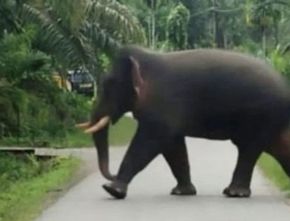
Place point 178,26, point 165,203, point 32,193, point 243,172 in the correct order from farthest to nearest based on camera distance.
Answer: point 178,26
point 32,193
point 243,172
point 165,203

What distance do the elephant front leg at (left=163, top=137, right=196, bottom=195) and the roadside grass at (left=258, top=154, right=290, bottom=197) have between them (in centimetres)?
137

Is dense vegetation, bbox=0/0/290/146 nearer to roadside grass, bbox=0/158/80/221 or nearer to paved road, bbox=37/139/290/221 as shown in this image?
roadside grass, bbox=0/158/80/221

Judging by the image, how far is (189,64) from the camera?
1317 cm

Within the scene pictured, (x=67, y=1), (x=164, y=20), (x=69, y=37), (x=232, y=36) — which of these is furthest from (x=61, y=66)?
(x=232, y=36)

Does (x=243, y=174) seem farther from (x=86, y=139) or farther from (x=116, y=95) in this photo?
(x=86, y=139)

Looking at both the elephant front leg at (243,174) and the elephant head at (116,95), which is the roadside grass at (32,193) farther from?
the elephant front leg at (243,174)

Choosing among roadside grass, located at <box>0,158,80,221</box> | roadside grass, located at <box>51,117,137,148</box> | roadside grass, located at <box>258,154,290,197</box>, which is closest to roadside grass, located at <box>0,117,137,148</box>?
roadside grass, located at <box>51,117,137,148</box>

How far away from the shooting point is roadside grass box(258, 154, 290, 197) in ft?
47.8

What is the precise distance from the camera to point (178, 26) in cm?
6850

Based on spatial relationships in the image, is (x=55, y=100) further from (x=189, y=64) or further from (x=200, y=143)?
(x=189, y=64)

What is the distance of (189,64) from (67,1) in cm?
630

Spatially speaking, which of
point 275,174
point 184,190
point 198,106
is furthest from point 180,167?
point 275,174

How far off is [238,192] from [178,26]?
55816 millimetres

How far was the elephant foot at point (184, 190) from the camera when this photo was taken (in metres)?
13.5
